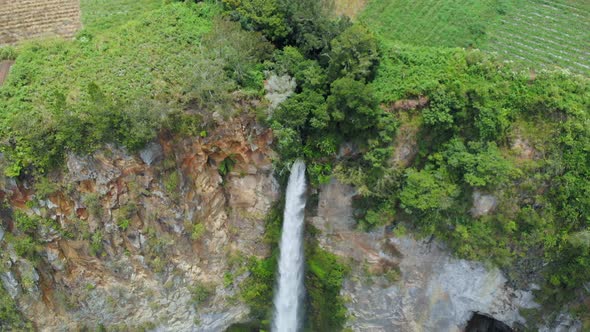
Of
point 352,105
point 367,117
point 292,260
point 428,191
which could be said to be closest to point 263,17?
point 352,105

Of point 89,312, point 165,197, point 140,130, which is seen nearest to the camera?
point 140,130

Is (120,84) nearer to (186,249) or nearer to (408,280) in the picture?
(186,249)

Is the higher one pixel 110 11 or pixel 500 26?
pixel 500 26

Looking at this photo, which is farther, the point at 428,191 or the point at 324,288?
the point at 324,288

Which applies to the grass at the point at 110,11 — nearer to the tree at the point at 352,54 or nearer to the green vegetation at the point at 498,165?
the tree at the point at 352,54

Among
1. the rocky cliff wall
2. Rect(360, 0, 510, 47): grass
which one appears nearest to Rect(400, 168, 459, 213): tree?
Rect(360, 0, 510, 47): grass

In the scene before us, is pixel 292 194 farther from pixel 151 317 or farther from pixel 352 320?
pixel 151 317

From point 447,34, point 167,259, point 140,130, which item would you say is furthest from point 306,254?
point 447,34
